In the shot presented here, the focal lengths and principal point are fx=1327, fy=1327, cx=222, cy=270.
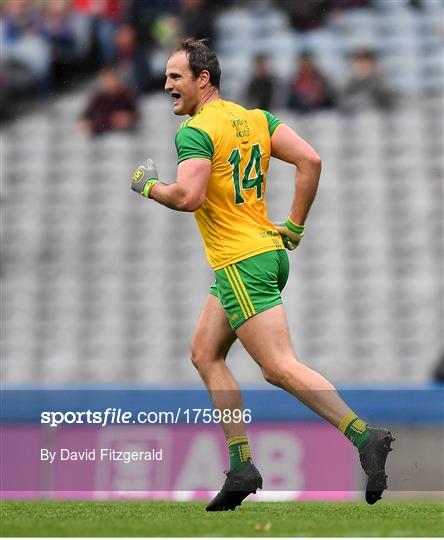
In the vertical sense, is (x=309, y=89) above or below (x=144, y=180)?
above

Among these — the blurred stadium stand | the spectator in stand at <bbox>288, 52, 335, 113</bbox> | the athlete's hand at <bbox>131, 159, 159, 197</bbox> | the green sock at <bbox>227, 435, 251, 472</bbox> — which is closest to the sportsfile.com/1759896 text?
the blurred stadium stand

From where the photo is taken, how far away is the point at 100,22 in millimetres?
11500

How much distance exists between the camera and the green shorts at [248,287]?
4.82 metres

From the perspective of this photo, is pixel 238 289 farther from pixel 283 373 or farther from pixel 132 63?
pixel 132 63

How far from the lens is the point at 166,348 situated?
10.1m

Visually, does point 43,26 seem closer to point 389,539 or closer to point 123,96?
point 123,96

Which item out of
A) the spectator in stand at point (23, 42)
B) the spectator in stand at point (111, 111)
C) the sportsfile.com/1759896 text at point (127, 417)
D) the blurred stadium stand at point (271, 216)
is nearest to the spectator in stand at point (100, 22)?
the spectator in stand at point (111, 111)

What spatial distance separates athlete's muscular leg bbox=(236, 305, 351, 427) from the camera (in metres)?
4.73

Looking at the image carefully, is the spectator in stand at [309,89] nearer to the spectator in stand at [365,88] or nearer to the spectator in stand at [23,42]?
the spectator in stand at [365,88]

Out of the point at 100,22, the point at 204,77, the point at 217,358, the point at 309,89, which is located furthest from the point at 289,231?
the point at 100,22

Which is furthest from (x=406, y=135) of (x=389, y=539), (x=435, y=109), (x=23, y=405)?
(x=389, y=539)

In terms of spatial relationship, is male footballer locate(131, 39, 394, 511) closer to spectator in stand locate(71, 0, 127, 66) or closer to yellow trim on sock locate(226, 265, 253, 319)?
yellow trim on sock locate(226, 265, 253, 319)

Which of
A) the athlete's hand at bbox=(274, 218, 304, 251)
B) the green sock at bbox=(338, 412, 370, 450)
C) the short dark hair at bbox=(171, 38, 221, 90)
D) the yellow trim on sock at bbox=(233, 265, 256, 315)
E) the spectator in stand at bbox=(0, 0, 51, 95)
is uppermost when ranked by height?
the spectator in stand at bbox=(0, 0, 51, 95)

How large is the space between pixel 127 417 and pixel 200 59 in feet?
8.85
